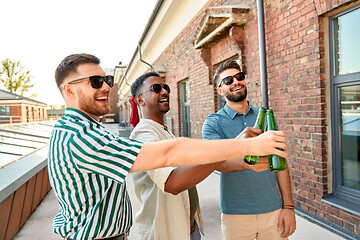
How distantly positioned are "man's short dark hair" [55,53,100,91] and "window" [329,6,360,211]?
9.65ft

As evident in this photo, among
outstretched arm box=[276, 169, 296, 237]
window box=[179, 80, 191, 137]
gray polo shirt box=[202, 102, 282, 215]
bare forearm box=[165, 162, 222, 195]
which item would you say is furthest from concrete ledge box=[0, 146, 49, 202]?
window box=[179, 80, 191, 137]

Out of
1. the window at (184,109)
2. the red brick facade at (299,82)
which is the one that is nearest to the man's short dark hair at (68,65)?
the red brick facade at (299,82)

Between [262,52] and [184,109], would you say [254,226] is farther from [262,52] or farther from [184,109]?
[184,109]

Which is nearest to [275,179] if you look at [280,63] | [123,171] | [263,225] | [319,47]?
[263,225]

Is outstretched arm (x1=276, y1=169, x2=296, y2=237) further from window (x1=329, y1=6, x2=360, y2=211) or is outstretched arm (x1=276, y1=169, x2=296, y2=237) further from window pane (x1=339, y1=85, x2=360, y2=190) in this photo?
A: window pane (x1=339, y1=85, x2=360, y2=190)

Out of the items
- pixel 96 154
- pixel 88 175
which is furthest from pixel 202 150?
pixel 88 175

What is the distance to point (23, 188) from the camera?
4.23 meters

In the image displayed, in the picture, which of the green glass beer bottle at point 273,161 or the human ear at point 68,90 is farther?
the green glass beer bottle at point 273,161

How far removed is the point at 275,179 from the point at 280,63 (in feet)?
7.67

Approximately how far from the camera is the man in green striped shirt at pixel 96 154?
1.01m

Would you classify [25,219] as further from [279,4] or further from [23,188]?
[279,4]

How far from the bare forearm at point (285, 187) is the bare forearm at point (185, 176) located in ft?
3.22

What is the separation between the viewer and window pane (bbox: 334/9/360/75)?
116 inches

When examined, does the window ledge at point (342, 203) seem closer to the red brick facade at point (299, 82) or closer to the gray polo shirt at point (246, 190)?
the red brick facade at point (299, 82)
